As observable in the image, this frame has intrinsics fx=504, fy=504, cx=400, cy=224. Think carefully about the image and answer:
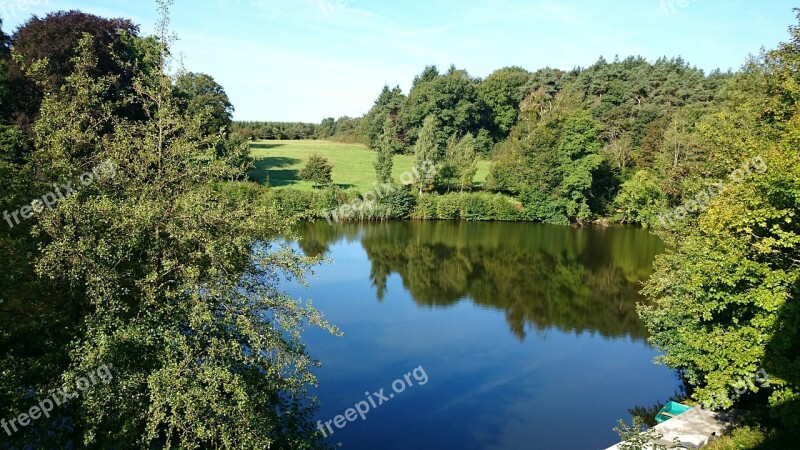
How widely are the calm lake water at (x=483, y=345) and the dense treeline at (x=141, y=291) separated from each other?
7159 millimetres

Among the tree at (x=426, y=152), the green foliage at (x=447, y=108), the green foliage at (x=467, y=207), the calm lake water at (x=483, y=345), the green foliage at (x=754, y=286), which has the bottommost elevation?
the calm lake water at (x=483, y=345)

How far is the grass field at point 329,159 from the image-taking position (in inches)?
2601

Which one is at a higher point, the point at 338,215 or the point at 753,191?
the point at 753,191

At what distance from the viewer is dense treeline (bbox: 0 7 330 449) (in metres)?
9.59

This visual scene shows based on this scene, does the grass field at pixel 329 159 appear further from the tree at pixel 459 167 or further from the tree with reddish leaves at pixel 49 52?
the tree with reddish leaves at pixel 49 52

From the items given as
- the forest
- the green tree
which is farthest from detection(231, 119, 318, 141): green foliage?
the forest

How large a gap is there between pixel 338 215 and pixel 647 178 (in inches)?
1396

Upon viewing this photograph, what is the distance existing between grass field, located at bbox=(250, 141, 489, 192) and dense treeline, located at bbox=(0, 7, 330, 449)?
1813 inches

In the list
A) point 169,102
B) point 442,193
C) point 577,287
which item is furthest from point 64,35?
point 442,193

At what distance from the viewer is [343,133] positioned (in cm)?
11294

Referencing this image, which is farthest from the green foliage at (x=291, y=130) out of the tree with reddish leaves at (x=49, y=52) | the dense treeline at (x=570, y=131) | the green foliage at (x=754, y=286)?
the green foliage at (x=754, y=286)

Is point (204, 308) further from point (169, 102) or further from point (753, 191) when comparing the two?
point (753, 191)

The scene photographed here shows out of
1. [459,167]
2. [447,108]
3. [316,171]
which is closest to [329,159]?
[316,171]

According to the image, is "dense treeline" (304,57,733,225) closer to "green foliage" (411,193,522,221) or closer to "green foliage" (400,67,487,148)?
"green foliage" (400,67,487,148)
